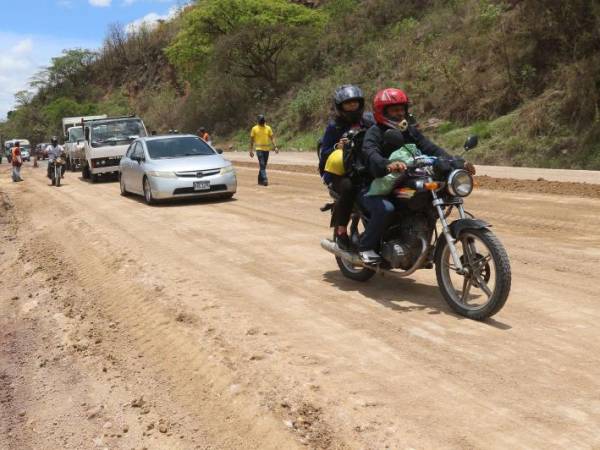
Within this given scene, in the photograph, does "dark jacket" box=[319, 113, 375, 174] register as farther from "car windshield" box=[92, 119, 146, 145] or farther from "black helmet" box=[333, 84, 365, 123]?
"car windshield" box=[92, 119, 146, 145]

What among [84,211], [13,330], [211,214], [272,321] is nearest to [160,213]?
[211,214]

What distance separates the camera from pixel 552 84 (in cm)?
2295

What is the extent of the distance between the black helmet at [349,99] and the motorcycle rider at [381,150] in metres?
0.58

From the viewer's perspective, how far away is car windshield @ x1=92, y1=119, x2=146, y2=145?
22.7 meters

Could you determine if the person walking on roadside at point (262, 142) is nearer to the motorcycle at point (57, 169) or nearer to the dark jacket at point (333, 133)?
the motorcycle at point (57, 169)

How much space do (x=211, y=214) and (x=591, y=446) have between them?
30.8ft

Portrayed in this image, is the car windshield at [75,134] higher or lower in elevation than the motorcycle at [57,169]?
higher

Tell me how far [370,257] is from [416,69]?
27091mm

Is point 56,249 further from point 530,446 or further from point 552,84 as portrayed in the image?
point 552,84

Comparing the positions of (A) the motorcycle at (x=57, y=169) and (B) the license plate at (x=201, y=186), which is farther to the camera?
(A) the motorcycle at (x=57, y=169)

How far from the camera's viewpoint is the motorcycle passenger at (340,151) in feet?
21.3

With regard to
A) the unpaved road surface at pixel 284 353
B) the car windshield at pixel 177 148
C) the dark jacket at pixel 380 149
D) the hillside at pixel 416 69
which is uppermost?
the hillside at pixel 416 69

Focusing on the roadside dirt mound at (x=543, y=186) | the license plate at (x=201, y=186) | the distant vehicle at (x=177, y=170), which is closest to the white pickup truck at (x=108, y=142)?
the distant vehicle at (x=177, y=170)

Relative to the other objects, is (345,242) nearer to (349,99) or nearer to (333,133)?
(333,133)
